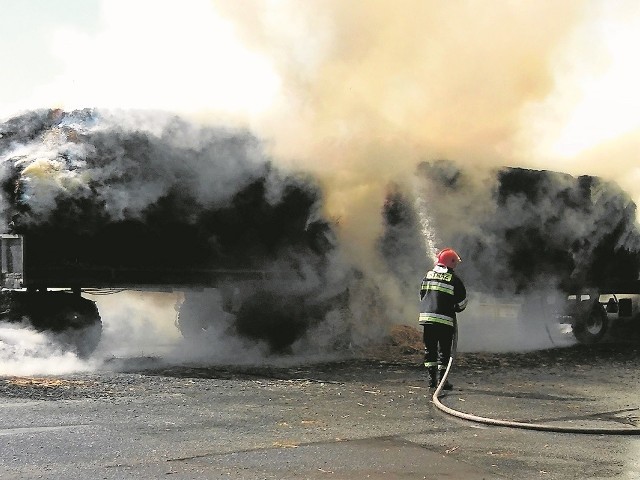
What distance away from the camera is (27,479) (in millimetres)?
4062

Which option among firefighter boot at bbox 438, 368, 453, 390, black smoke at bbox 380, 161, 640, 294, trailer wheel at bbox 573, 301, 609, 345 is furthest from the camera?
trailer wheel at bbox 573, 301, 609, 345

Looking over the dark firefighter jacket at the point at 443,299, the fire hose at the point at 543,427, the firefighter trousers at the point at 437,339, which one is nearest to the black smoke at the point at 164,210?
the dark firefighter jacket at the point at 443,299

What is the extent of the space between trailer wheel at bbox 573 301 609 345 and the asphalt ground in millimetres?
5604

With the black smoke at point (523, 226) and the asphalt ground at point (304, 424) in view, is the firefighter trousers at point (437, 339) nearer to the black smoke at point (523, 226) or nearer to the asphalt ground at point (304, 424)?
the asphalt ground at point (304, 424)

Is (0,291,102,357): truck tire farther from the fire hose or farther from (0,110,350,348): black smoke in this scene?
the fire hose

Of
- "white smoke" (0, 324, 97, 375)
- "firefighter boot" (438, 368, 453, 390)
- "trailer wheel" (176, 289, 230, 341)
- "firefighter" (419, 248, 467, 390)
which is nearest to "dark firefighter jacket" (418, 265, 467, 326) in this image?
"firefighter" (419, 248, 467, 390)

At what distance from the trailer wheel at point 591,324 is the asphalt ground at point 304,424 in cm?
560

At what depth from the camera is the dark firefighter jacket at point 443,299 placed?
26.3 feet

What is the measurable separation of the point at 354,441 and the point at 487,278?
8.61 metres

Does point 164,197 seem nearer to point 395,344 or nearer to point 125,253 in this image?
point 125,253

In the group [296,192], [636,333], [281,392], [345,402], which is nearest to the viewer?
[345,402]

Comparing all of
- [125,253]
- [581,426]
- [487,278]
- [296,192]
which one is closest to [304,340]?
[296,192]

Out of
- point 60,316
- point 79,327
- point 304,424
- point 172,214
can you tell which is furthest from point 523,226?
point 304,424

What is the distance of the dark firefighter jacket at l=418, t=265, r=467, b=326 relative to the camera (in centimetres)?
803
